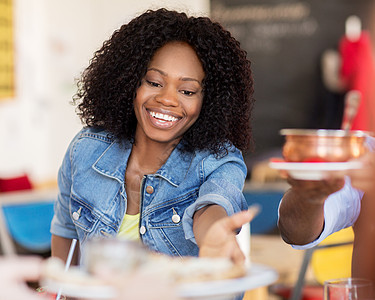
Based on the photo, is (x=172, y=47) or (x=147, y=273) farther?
(x=172, y=47)

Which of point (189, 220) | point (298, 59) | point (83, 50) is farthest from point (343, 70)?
point (189, 220)

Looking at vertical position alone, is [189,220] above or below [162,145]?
below

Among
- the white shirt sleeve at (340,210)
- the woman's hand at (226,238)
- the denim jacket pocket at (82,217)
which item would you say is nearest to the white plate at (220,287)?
the woman's hand at (226,238)

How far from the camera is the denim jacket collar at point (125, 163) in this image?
4.91ft

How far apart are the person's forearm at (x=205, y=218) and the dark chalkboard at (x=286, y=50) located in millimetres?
4158

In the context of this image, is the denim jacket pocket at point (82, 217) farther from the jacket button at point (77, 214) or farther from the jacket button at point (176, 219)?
the jacket button at point (176, 219)

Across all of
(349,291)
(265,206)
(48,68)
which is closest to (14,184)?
(265,206)

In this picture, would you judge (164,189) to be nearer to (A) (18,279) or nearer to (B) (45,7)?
(A) (18,279)

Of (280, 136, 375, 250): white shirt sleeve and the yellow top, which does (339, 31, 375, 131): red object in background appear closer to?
(280, 136, 375, 250): white shirt sleeve

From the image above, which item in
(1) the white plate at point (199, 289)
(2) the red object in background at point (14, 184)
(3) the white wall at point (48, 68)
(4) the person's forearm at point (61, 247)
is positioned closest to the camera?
(1) the white plate at point (199, 289)

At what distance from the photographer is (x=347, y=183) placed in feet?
4.95

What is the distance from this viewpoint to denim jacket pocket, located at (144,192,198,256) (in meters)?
1.46

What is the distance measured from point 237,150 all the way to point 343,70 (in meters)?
3.91

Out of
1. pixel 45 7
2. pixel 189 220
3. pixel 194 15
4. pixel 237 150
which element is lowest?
pixel 189 220
